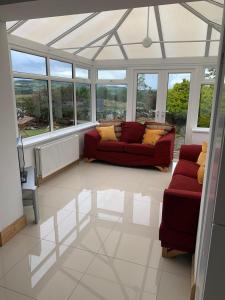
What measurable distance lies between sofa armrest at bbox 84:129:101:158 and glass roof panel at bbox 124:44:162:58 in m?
2.09

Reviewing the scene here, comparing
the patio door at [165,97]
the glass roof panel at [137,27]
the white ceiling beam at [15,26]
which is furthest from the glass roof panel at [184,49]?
the white ceiling beam at [15,26]

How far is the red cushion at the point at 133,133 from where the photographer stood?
518cm

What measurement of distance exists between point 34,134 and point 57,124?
768mm

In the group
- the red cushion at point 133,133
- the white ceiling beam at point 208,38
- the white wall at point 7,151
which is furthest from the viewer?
the red cushion at point 133,133

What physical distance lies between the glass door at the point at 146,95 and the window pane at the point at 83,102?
1297 mm

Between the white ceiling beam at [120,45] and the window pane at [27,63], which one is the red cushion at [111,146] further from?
the white ceiling beam at [120,45]

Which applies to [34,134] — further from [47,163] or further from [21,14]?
[21,14]

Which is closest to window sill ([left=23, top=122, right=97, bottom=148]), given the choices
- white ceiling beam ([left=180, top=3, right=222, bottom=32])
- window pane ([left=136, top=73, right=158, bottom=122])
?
window pane ([left=136, top=73, right=158, bottom=122])

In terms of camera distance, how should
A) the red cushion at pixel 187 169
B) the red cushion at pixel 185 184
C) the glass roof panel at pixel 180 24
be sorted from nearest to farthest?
Result: the red cushion at pixel 185 184, the red cushion at pixel 187 169, the glass roof panel at pixel 180 24

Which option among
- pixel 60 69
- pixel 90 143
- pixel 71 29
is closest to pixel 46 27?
pixel 71 29

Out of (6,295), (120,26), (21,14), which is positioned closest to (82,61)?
(120,26)

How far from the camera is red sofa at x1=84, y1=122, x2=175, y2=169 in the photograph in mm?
4594

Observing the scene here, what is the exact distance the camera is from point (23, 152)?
3441 mm

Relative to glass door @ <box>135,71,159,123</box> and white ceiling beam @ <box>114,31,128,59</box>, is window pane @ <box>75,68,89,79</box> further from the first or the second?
Answer: glass door @ <box>135,71,159,123</box>
